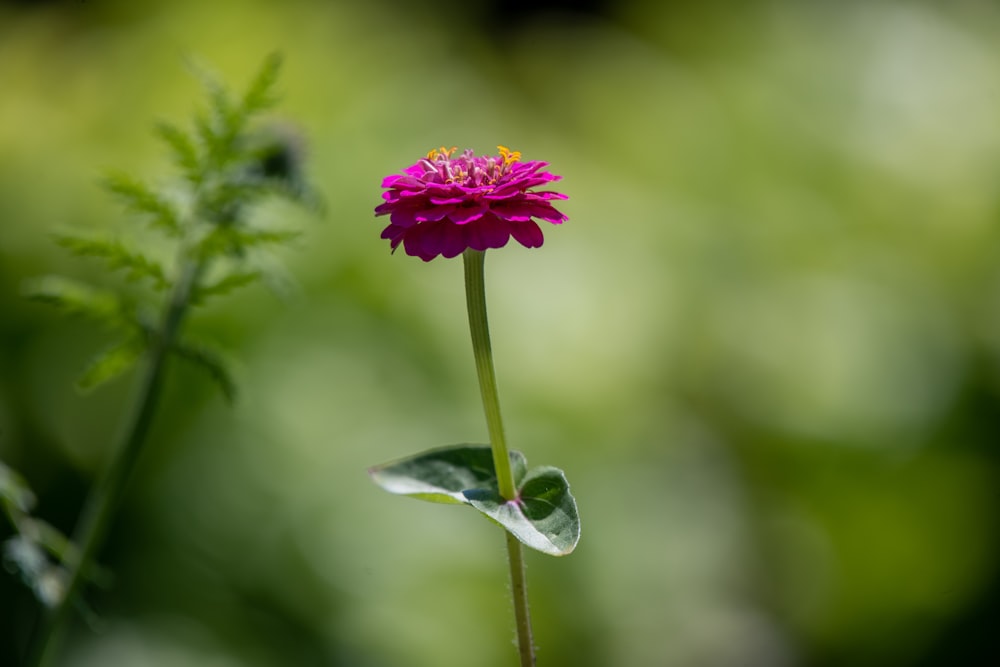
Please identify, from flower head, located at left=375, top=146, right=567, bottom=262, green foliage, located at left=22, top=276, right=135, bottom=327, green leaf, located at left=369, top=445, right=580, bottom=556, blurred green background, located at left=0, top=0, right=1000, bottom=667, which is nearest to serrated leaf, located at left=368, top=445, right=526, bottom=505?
green leaf, located at left=369, top=445, right=580, bottom=556

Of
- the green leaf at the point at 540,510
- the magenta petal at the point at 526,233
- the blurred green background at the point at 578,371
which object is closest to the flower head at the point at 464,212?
the magenta petal at the point at 526,233

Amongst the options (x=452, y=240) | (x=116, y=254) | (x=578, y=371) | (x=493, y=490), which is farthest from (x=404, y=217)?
(x=578, y=371)

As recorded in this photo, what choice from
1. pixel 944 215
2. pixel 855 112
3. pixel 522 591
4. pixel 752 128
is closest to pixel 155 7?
pixel 752 128

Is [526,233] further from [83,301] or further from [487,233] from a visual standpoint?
[83,301]

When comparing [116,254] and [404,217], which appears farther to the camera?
[116,254]

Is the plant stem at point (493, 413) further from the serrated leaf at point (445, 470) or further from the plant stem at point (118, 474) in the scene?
the plant stem at point (118, 474)

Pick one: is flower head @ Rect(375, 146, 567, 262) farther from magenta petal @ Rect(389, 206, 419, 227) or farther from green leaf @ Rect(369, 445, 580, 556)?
green leaf @ Rect(369, 445, 580, 556)
